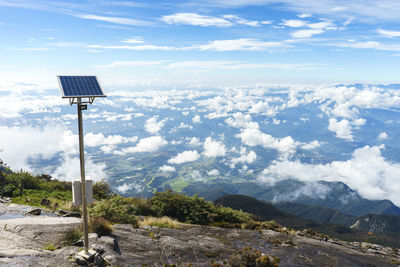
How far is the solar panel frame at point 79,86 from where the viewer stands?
1200cm

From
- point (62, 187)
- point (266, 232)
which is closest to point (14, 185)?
point (62, 187)

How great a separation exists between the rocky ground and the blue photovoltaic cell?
7.54m

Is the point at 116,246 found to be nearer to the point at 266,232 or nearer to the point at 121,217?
the point at 121,217

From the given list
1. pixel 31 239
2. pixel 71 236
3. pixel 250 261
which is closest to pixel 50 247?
pixel 71 236

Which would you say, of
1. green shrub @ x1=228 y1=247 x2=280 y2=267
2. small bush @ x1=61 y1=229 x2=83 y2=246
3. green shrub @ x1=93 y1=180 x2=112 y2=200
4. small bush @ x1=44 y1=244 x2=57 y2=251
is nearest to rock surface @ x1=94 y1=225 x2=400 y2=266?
green shrub @ x1=228 y1=247 x2=280 y2=267

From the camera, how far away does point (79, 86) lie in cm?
1274

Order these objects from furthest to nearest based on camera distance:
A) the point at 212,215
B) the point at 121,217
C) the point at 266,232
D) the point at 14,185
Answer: the point at 14,185 < the point at 212,215 < the point at 266,232 < the point at 121,217

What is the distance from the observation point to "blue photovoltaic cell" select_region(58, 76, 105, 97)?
12055mm

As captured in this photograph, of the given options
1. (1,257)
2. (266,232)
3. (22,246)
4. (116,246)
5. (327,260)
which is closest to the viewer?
(1,257)

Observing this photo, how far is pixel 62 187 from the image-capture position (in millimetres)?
33500

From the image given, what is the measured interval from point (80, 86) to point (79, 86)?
48mm

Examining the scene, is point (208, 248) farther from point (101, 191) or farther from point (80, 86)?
point (101, 191)

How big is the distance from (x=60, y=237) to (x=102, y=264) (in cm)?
373

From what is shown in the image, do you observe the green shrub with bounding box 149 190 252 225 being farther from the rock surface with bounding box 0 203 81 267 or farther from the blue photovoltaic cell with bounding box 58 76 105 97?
the blue photovoltaic cell with bounding box 58 76 105 97
